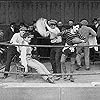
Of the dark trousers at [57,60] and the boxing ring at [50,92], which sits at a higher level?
the dark trousers at [57,60]

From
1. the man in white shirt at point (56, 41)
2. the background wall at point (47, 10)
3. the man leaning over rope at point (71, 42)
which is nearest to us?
the man leaning over rope at point (71, 42)

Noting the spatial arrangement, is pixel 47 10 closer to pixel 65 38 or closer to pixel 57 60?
pixel 65 38

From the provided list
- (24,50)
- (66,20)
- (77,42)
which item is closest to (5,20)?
(66,20)

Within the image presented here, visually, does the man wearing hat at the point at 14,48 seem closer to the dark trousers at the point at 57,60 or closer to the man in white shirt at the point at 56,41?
the man in white shirt at the point at 56,41

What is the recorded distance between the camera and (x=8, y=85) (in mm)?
7191

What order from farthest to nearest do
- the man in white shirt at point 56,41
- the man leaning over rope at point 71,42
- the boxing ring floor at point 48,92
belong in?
the man in white shirt at point 56,41 < the man leaning over rope at point 71,42 < the boxing ring floor at point 48,92

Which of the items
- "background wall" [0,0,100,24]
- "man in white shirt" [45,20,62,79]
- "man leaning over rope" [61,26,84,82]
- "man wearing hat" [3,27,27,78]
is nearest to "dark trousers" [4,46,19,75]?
"man wearing hat" [3,27,27,78]

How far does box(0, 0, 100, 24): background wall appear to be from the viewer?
10531mm

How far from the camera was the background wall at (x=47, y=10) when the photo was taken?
10.5 m

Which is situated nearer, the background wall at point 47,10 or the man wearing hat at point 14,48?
the man wearing hat at point 14,48

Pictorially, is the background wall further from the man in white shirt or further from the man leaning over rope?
the man leaning over rope

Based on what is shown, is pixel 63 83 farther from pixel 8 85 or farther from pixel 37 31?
pixel 37 31

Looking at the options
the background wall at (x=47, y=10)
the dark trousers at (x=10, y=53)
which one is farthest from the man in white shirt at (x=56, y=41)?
the background wall at (x=47, y=10)

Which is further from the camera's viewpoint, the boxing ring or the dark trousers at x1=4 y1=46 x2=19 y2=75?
the dark trousers at x1=4 y1=46 x2=19 y2=75
